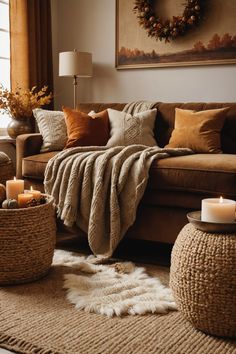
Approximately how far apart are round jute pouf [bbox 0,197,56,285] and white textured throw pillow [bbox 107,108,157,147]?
1137 mm

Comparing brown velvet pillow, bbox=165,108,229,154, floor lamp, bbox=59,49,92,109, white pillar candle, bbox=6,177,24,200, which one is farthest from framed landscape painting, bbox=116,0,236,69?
white pillar candle, bbox=6,177,24,200

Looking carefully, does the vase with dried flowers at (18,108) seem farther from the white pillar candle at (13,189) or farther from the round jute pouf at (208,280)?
the round jute pouf at (208,280)

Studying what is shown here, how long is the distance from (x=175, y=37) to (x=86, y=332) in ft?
9.31

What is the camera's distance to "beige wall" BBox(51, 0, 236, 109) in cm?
375

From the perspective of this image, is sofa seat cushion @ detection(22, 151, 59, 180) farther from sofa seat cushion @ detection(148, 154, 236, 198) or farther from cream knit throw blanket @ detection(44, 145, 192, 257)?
sofa seat cushion @ detection(148, 154, 236, 198)

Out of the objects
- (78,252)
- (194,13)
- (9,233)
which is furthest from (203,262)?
(194,13)

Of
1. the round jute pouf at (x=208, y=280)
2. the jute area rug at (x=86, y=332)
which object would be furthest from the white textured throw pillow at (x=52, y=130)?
the round jute pouf at (x=208, y=280)

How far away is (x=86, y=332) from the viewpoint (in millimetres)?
1576

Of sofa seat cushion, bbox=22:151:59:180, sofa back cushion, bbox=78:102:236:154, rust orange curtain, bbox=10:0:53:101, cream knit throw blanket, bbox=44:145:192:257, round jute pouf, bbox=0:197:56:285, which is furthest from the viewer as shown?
rust orange curtain, bbox=10:0:53:101

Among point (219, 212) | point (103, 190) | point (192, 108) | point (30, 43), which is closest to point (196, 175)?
point (103, 190)

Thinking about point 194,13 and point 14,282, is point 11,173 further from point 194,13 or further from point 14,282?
point 194,13

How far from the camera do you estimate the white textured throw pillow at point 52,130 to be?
3.17 m

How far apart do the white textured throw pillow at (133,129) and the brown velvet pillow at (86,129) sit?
56 millimetres

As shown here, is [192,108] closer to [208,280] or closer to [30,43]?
[30,43]
